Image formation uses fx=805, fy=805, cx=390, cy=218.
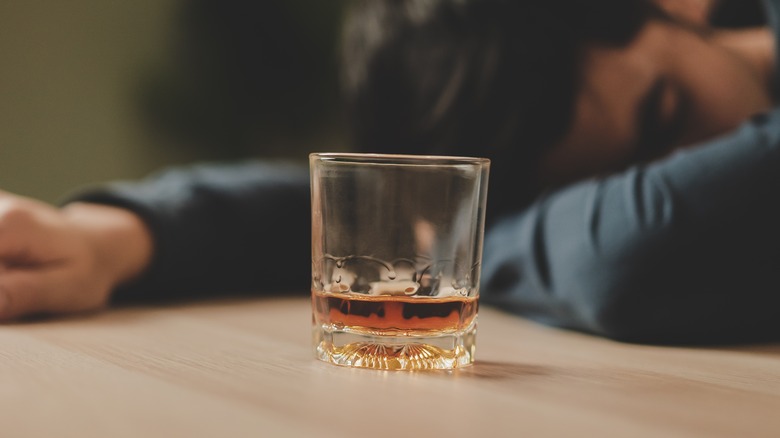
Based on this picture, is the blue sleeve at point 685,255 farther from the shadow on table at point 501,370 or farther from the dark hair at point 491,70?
the dark hair at point 491,70

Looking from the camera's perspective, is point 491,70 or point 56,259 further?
point 491,70

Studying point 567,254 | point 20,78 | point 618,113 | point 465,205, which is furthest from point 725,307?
point 20,78

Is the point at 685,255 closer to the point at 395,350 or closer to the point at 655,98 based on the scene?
the point at 395,350

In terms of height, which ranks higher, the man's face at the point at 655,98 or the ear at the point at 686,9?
the ear at the point at 686,9

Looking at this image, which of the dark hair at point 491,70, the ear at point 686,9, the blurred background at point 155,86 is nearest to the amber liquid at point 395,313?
the dark hair at point 491,70

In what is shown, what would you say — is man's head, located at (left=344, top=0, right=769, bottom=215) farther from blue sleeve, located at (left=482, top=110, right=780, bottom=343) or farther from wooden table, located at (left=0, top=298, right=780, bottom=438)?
wooden table, located at (left=0, top=298, right=780, bottom=438)

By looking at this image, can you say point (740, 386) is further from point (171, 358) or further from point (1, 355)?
point (1, 355)

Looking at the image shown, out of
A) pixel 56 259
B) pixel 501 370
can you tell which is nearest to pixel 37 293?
pixel 56 259
